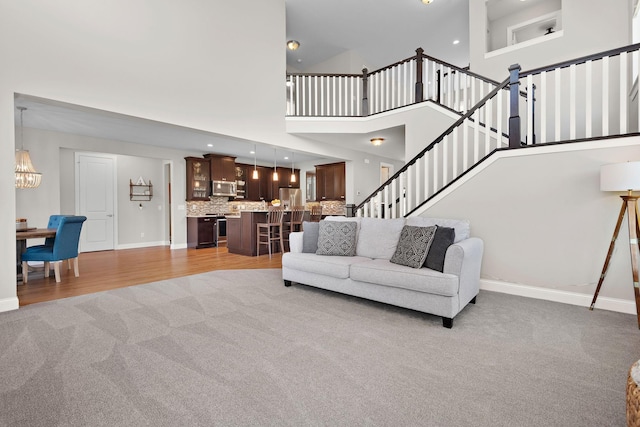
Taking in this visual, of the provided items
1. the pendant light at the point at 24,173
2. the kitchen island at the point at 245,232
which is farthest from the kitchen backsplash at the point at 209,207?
the pendant light at the point at 24,173

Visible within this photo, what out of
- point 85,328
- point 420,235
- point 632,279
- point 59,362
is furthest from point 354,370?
point 632,279

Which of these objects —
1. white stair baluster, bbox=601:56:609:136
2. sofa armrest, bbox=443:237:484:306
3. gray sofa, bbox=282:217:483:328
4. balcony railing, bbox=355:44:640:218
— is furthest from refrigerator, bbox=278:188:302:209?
white stair baluster, bbox=601:56:609:136

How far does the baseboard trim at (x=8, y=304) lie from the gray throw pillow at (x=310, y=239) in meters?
3.24

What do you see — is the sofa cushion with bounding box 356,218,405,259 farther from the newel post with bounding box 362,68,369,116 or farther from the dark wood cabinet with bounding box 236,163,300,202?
the dark wood cabinet with bounding box 236,163,300,202

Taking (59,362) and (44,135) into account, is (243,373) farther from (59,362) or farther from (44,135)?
(44,135)

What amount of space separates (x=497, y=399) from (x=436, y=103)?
501cm

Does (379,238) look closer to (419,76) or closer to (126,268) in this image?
(419,76)

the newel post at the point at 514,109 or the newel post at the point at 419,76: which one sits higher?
the newel post at the point at 419,76

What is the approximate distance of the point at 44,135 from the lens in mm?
6133

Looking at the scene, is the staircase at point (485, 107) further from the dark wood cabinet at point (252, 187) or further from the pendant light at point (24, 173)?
the pendant light at point (24, 173)

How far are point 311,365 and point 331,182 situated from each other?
761cm

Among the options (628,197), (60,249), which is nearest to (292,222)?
(60,249)

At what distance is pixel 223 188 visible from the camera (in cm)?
880

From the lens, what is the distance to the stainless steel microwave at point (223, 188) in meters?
→ 8.61
